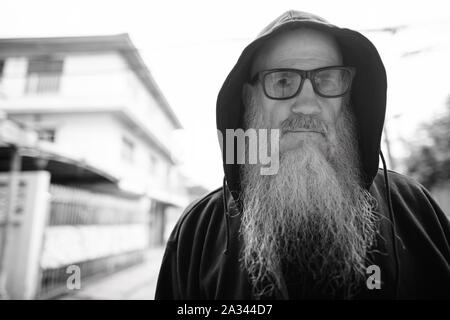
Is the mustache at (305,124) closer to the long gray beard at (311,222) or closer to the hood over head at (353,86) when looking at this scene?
the long gray beard at (311,222)

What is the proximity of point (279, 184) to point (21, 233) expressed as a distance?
4.51 m

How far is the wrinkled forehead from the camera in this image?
1.14 meters

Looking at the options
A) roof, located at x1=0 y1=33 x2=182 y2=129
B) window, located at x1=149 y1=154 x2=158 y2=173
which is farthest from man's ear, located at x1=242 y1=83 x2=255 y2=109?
window, located at x1=149 y1=154 x2=158 y2=173

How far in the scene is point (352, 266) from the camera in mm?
1019

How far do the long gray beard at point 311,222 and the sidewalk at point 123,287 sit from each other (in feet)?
11.4

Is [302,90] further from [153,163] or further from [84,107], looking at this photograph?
[153,163]

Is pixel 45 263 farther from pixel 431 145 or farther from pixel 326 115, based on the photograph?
pixel 431 145

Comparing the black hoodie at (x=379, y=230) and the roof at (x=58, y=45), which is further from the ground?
→ the roof at (x=58, y=45)

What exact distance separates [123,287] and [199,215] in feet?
16.1

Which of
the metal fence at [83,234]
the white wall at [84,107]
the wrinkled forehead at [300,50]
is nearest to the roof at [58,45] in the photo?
the metal fence at [83,234]

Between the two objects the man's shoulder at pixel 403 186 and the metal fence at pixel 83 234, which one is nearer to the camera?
the man's shoulder at pixel 403 186

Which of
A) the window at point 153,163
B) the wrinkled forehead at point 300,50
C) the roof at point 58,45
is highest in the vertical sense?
the roof at point 58,45

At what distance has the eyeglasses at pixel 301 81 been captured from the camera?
43.8 inches

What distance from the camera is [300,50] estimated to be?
114 cm
